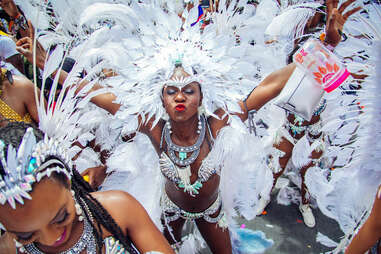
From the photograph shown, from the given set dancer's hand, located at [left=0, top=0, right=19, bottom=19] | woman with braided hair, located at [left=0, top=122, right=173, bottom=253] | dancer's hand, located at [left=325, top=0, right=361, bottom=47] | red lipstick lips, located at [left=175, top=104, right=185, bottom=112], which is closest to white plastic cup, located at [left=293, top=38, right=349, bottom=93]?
dancer's hand, located at [left=325, top=0, right=361, bottom=47]

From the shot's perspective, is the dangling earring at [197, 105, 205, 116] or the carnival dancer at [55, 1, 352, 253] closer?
the carnival dancer at [55, 1, 352, 253]

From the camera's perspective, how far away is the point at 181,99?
1739 mm

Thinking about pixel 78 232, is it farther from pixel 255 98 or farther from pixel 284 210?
pixel 284 210

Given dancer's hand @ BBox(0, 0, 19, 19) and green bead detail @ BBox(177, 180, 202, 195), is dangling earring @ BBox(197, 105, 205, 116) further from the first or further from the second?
dancer's hand @ BBox(0, 0, 19, 19)

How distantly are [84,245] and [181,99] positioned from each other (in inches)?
38.0

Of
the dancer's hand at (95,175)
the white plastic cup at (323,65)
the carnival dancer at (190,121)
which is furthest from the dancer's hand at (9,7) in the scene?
the white plastic cup at (323,65)

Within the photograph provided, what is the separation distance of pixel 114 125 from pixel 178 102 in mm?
625

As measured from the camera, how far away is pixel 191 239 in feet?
8.15

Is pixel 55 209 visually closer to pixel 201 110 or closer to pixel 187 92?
pixel 187 92

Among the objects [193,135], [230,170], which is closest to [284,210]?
[230,170]

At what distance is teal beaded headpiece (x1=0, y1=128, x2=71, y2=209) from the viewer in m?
0.86

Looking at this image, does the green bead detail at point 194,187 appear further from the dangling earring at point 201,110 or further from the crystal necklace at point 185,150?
the dangling earring at point 201,110

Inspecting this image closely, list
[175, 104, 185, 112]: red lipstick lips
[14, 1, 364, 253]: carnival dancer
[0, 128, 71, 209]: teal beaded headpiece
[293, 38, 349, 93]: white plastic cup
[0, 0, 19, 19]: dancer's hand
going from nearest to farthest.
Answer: [0, 128, 71, 209]: teal beaded headpiece → [293, 38, 349, 93]: white plastic cup → [175, 104, 185, 112]: red lipstick lips → [14, 1, 364, 253]: carnival dancer → [0, 0, 19, 19]: dancer's hand

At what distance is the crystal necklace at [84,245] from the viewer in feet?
3.55
